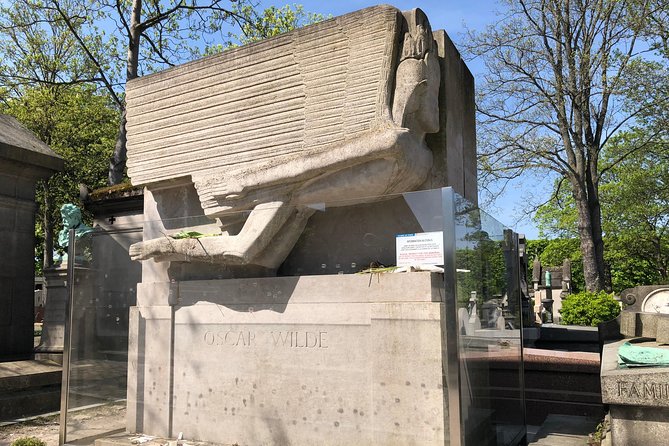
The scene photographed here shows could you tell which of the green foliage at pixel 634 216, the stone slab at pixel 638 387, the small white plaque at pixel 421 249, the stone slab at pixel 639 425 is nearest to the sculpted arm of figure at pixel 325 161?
the small white plaque at pixel 421 249

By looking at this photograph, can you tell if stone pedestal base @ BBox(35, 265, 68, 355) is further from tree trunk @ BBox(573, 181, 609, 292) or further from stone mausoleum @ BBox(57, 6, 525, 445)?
tree trunk @ BBox(573, 181, 609, 292)

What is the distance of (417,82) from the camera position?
17.8ft

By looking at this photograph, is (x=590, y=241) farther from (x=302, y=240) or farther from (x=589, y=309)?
(x=302, y=240)

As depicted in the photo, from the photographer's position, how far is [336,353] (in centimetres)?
535

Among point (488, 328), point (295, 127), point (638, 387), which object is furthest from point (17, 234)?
point (638, 387)

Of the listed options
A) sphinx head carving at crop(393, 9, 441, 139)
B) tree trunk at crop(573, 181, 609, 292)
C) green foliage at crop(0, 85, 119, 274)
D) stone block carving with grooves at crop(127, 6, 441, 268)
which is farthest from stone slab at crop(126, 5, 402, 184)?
tree trunk at crop(573, 181, 609, 292)

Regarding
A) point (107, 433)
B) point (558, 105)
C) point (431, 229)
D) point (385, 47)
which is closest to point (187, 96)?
point (385, 47)

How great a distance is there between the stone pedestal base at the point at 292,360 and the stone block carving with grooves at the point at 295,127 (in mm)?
601

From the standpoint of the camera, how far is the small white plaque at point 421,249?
4961 millimetres

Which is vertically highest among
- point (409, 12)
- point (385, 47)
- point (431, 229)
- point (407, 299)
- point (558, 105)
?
point (558, 105)

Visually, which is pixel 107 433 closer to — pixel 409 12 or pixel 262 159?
pixel 262 159

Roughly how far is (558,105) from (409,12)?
16950 millimetres

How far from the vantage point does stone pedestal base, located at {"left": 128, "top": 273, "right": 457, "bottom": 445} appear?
4.90 metres

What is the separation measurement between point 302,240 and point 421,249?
1.50m
